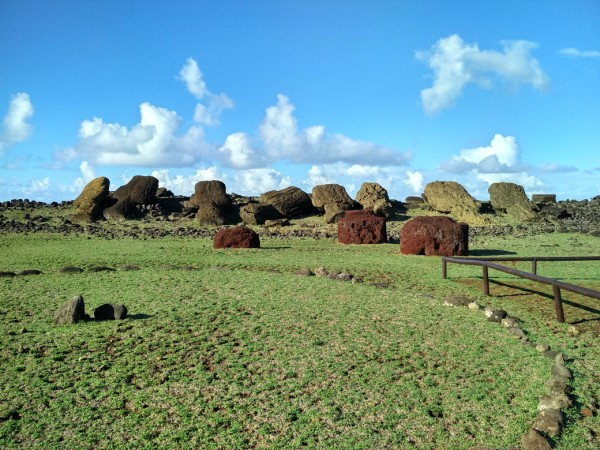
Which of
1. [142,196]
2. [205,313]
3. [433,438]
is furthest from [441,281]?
[142,196]

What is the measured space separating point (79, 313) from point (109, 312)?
347 millimetres

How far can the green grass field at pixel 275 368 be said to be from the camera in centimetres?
458

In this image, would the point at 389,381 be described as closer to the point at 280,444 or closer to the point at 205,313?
the point at 280,444

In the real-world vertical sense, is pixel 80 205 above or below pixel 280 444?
above

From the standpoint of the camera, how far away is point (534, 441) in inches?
173

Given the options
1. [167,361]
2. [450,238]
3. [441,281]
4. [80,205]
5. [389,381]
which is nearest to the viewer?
[389,381]

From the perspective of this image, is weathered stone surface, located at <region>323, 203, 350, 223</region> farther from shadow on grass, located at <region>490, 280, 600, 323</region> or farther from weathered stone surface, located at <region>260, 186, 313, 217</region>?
shadow on grass, located at <region>490, 280, 600, 323</region>

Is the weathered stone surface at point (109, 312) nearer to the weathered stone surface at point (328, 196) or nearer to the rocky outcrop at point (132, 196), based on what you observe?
the rocky outcrop at point (132, 196)

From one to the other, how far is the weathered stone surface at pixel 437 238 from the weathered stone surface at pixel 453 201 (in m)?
11.3

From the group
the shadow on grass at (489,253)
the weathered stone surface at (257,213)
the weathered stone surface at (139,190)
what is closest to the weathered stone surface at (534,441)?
the shadow on grass at (489,253)

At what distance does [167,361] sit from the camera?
588cm

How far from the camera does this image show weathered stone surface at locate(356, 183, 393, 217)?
27314 millimetres

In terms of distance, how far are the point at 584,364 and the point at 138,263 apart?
9967mm

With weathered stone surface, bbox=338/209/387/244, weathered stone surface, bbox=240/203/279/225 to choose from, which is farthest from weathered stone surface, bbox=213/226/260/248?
weathered stone surface, bbox=240/203/279/225
